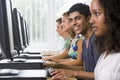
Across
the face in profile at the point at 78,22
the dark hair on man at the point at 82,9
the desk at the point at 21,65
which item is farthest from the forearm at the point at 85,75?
the dark hair on man at the point at 82,9

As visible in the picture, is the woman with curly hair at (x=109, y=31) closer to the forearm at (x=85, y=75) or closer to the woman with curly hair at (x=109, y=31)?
the woman with curly hair at (x=109, y=31)

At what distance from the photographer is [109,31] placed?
1.40 m

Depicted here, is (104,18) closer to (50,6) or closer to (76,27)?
(76,27)

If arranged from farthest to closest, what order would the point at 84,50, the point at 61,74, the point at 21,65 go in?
1. the point at 84,50
2. the point at 21,65
3. the point at 61,74

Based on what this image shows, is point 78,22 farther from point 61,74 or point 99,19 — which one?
point 99,19

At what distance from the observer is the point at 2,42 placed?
1.52 metres

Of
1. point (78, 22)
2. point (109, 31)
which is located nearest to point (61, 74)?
point (109, 31)

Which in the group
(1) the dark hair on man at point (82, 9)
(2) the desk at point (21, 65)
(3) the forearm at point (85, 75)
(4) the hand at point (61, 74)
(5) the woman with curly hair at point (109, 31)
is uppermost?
(1) the dark hair on man at point (82, 9)

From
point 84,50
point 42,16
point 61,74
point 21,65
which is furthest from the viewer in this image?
point 42,16

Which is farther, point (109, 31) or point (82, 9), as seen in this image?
point (82, 9)

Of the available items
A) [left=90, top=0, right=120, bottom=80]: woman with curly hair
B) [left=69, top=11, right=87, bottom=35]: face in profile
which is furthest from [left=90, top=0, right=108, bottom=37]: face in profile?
[left=69, top=11, right=87, bottom=35]: face in profile

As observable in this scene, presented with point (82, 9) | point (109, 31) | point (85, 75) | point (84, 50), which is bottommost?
point (85, 75)

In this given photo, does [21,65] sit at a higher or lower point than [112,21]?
lower

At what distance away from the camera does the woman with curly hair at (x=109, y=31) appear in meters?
1.32
